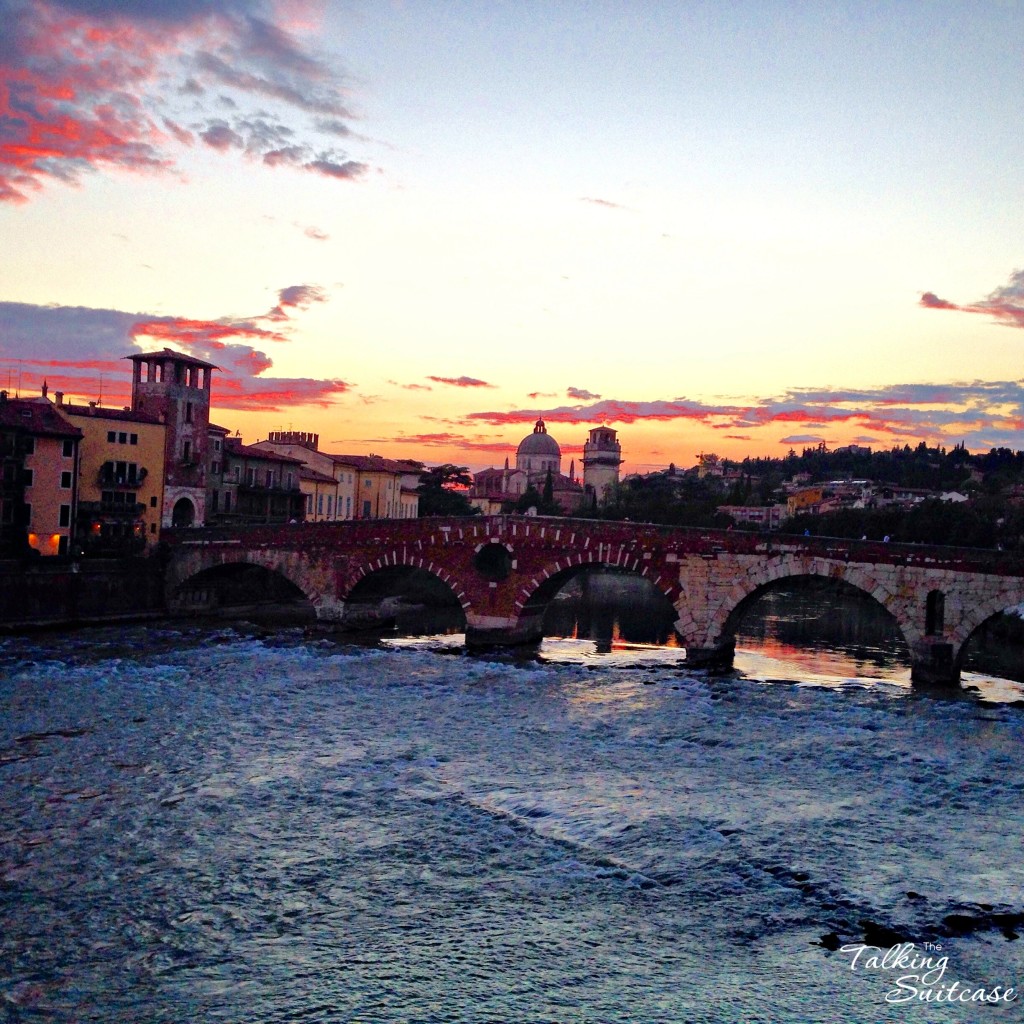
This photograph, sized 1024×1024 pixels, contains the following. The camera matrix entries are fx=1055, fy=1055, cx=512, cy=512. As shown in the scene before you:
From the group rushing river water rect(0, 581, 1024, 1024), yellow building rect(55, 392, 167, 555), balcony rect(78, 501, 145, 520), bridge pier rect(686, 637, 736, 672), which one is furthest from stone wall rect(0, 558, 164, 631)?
bridge pier rect(686, 637, 736, 672)

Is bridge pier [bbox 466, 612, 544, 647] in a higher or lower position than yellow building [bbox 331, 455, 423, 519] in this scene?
lower

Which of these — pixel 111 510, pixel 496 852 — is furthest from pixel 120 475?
pixel 496 852

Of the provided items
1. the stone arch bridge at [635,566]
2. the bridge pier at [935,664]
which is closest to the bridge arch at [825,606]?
the stone arch bridge at [635,566]

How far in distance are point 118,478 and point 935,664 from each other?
103 feet

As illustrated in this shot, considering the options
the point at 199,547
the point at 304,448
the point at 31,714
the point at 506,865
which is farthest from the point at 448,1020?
the point at 304,448

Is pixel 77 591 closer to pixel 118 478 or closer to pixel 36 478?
pixel 36 478

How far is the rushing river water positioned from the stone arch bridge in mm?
2949

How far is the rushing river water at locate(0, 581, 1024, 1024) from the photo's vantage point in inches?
444

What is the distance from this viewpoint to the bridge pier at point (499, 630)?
3619 cm

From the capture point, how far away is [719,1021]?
35.0 feet

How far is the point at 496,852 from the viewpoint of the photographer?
1521 cm

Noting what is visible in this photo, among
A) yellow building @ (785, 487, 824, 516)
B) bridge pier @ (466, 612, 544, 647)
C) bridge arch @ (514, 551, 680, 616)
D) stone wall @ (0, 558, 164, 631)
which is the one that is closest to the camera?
bridge arch @ (514, 551, 680, 616)

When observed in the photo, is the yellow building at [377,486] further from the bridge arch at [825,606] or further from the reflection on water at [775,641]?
the bridge arch at [825,606]

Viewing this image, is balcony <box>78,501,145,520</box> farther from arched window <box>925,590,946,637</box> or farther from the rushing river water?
arched window <box>925,590,946,637</box>
